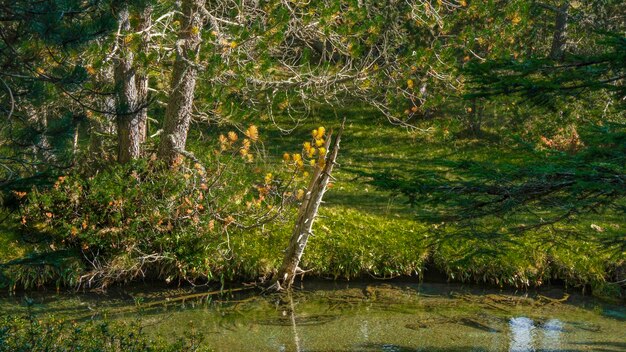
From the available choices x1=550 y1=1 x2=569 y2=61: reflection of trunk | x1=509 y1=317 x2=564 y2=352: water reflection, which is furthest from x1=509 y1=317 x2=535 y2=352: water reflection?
x1=550 y1=1 x2=569 y2=61: reflection of trunk

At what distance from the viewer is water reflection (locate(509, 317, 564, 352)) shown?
8602 millimetres

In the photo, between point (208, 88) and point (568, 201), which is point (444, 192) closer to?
point (568, 201)

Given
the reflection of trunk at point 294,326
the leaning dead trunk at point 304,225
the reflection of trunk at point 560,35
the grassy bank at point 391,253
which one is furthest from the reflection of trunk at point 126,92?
the reflection of trunk at point 560,35

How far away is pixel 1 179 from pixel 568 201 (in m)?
4.32

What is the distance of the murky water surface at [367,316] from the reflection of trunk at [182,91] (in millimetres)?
2180

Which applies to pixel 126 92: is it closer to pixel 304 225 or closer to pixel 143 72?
pixel 143 72

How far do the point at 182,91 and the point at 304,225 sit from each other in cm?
271

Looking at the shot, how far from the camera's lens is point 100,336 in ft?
21.6

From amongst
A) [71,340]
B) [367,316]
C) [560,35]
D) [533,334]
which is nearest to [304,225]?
[367,316]

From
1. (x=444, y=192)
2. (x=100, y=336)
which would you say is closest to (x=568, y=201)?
(x=444, y=192)

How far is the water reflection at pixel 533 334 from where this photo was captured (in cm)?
860

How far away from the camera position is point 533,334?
904 cm

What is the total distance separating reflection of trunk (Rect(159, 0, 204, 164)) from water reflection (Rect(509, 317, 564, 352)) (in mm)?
5130

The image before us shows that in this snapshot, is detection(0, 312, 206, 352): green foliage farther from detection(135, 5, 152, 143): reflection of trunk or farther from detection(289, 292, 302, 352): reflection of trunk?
detection(135, 5, 152, 143): reflection of trunk
